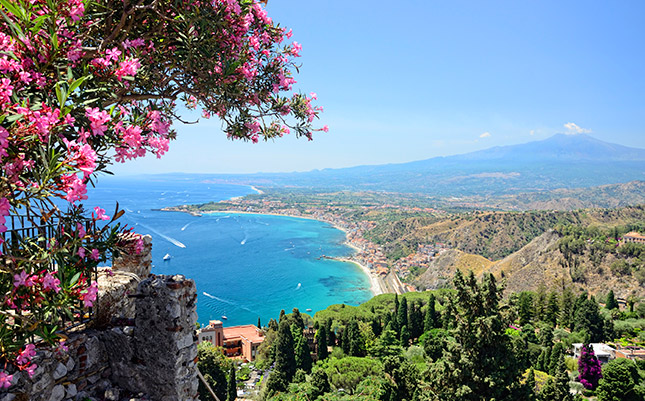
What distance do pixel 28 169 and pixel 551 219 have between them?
→ 9398 cm

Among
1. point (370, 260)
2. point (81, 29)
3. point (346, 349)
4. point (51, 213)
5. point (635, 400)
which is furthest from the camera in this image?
point (370, 260)

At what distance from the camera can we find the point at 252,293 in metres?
54.2

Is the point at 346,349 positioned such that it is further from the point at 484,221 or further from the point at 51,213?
the point at 484,221

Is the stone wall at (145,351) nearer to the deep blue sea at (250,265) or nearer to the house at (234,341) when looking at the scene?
the house at (234,341)

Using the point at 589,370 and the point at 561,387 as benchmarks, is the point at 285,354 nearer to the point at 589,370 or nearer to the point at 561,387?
the point at 561,387

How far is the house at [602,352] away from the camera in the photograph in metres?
21.5

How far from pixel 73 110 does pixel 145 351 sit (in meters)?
2.10

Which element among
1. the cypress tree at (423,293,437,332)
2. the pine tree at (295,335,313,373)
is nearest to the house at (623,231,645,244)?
the cypress tree at (423,293,437,332)

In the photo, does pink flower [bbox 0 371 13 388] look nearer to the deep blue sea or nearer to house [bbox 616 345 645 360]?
house [bbox 616 345 645 360]

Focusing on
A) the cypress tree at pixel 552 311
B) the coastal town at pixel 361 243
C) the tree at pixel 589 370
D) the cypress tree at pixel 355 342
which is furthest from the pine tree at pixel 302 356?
the coastal town at pixel 361 243

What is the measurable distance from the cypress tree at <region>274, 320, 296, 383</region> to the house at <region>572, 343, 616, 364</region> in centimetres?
1761

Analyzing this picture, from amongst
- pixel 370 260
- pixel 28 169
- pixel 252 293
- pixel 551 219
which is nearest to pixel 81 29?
pixel 28 169

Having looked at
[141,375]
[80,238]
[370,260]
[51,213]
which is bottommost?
[370,260]

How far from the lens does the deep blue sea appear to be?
50875mm
